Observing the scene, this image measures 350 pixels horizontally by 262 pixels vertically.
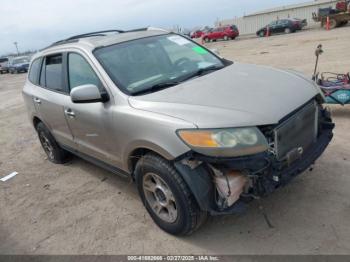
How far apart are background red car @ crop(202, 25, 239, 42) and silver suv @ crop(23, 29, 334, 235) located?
35.3 metres

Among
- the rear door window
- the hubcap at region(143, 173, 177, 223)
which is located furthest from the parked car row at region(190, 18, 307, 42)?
the hubcap at region(143, 173, 177, 223)

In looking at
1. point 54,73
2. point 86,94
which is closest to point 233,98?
point 86,94

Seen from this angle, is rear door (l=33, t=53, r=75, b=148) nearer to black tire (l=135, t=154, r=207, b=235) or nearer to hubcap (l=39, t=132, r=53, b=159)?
hubcap (l=39, t=132, r=53, b=159)

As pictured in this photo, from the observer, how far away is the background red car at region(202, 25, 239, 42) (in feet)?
125

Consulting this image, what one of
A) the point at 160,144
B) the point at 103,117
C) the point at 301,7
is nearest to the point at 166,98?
the point at 160,144

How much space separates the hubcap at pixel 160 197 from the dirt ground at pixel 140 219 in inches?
8.9

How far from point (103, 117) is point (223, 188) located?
1506 millimetres

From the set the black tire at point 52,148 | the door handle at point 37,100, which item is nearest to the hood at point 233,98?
the door handle at point 37,100

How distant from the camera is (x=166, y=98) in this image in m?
3.17

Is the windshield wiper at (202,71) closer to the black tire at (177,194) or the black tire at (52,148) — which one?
the black tire at (177,194)

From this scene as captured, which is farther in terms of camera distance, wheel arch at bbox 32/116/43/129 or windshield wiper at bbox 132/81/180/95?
wheel arch at bbox 32/116/43/129

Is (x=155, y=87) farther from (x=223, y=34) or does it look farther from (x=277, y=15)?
(x=277, y=15)

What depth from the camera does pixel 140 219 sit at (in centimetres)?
377

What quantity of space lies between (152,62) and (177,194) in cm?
163
